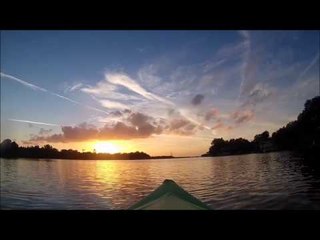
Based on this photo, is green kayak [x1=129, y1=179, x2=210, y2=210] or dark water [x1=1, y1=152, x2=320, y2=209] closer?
green kayak [x1=129, y1=179, x2=210, y2=210]

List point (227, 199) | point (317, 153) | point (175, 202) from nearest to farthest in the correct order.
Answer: point (175, 202), point (227, 199), point (317, 153)

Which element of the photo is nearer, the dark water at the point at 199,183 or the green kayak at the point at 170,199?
the green kayak at the point at 170,199

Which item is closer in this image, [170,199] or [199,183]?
[170,199]

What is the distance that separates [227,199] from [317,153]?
1350cm

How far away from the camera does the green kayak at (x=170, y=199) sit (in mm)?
1753

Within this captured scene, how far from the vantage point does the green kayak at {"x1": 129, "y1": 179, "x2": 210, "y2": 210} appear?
5.75ft

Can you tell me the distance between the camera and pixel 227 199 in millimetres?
17031

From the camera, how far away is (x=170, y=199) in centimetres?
176
